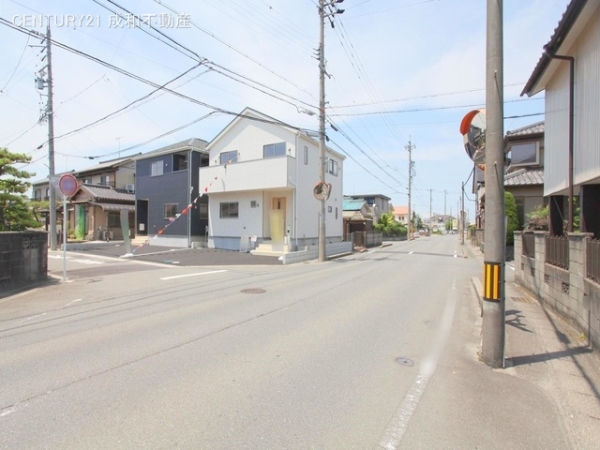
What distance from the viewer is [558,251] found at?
7125 millimetres

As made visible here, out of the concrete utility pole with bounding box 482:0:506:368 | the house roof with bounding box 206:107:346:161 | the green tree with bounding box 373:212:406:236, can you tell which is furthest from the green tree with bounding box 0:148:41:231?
the green tree with bounding box 373:212:406:236

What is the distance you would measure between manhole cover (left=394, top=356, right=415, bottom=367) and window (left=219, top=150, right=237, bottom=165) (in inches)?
756

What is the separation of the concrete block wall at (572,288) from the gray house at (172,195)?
1910 cm

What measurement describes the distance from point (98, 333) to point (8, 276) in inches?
217

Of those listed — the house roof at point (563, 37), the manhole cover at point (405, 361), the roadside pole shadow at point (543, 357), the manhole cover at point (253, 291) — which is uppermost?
the house roof at point (563, 37)

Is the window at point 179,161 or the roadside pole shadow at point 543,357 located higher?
the window at point 179,161

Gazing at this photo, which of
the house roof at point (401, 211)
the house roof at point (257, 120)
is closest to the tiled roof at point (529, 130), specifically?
the house roof at point (257, 120)

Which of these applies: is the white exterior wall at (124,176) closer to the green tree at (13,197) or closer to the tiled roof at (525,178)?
the green tree at (13,197)

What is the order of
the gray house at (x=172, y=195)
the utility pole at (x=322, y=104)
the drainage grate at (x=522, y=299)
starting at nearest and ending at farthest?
the drainage grate at (x=522, y=299) < the utility pole at (x=322, y=104) < the gray house at (x=172, y=195)

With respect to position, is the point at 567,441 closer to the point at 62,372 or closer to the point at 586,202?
the point at 62,372

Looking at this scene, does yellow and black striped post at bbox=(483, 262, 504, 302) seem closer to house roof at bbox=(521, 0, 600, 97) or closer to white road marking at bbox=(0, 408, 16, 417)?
white road marking at bbox=(0, 408, 16, 417)

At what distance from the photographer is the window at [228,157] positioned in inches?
878

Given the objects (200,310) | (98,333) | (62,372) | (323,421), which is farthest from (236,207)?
(323,421)

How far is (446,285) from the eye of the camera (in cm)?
1087
